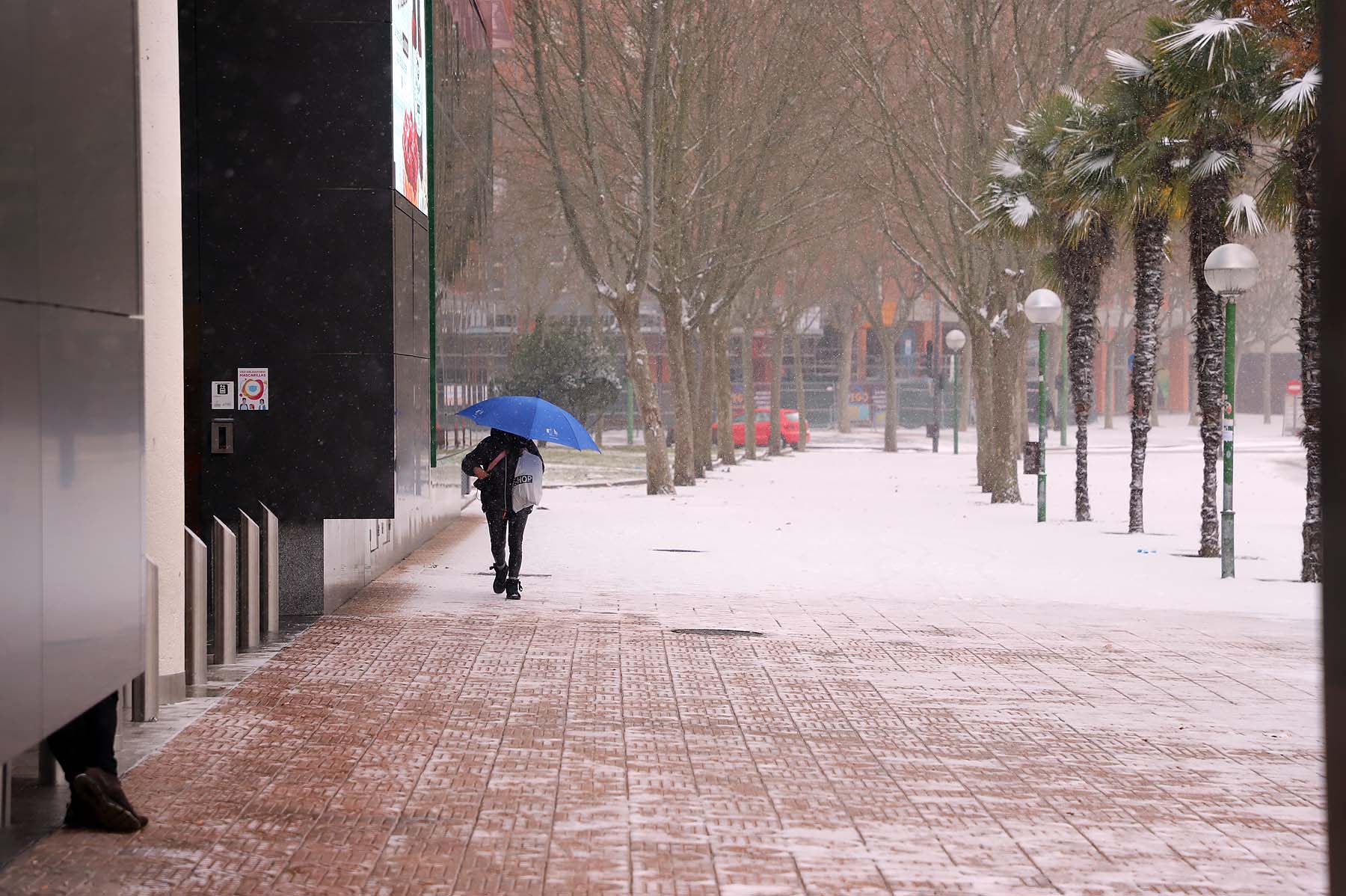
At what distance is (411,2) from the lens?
14.6 m

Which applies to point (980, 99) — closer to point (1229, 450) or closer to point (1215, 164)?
point (1215, 164)

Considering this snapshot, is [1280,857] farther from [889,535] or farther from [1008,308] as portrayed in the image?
[1008,308]

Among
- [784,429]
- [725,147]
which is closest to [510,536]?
[725,147]

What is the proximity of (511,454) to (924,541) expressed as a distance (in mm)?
8315

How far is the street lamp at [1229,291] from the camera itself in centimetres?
1653

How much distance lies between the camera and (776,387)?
47.1m

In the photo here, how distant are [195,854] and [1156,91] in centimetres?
1718

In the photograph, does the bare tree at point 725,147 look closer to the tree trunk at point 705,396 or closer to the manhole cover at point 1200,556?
the tree trunk at point 705,396

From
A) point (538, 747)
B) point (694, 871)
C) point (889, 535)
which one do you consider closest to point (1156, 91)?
point (889, 535)

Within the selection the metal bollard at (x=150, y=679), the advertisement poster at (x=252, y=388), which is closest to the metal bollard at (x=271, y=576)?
the advertisement poster at (x=252, y=388)

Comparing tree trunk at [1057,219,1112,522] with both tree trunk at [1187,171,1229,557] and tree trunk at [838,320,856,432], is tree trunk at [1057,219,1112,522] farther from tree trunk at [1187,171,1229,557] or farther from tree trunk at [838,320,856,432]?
tree trunk at [838,320,856,432]

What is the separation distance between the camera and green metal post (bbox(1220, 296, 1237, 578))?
16500 mm

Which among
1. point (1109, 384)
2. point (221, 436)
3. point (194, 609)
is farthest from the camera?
point (1109, 384)

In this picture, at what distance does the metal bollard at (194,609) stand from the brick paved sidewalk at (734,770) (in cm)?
39
